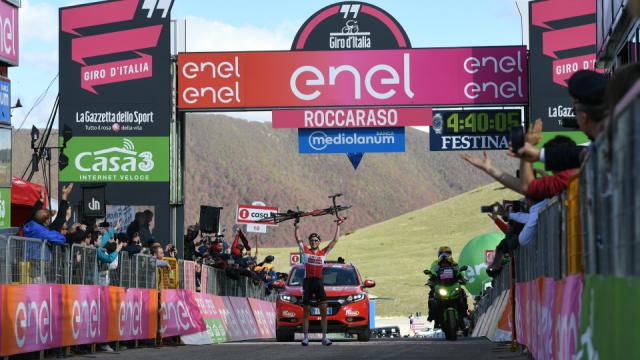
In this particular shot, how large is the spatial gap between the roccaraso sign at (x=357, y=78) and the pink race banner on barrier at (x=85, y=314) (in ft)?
47.3

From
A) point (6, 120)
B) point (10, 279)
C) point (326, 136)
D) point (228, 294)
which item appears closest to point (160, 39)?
point (326, 136)

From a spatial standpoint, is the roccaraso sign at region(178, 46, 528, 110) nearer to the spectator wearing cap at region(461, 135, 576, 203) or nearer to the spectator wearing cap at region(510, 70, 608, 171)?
the spectator wearing cap at region(461, 135, 576, 203)

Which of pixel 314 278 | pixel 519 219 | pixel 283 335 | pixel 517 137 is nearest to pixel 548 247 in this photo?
pixel 517 137

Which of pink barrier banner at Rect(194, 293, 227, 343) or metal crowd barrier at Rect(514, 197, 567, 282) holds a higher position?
metal crowd barrier at Rect(514, 197, 567, 282)

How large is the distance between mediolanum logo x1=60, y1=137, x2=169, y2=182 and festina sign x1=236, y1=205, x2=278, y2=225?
6578 mm

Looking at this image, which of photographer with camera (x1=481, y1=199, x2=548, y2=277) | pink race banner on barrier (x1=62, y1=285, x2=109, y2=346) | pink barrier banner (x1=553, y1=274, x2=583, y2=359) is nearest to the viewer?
pink barrier banner (x1=553, y1=274, x2=583, y2=359)

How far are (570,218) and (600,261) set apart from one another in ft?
6.52

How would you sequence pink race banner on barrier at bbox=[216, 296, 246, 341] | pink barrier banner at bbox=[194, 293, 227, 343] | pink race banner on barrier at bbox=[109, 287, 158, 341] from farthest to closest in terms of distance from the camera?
pink race banner on barrier at bbox=[216, 296, 246, 341]
pink barrier banner at bbox=[194, 293, 227, 343]
pink race banner on barrier at bbox=[109, 287, 158, 341]

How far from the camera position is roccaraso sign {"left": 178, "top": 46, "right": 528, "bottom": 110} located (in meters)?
31.6

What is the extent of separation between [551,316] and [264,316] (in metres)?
26.3

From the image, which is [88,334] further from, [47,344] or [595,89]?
[595,89]

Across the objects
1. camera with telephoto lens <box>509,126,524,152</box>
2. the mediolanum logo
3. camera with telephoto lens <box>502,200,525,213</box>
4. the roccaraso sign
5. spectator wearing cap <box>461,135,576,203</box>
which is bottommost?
camera with telephoto lens <box>502,200,525,213</box>

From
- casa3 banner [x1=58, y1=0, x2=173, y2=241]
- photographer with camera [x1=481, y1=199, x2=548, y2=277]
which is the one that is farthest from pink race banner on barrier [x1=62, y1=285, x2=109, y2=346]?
casa3 banner [x1=58, y1=0, x2=173, y2=241]

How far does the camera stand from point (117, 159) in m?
32.5
